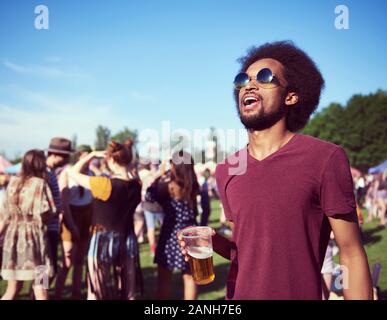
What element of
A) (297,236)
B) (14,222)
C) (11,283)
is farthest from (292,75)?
(11,283)

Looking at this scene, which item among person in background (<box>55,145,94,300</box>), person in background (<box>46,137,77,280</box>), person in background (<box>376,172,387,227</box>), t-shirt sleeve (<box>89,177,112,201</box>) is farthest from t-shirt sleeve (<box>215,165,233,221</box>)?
person in background (<box>376,172,387,227</box>)

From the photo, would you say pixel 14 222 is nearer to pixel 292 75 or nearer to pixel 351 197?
pixel 292 75

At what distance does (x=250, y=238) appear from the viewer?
5.45 ft

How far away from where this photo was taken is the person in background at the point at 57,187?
15.1 ft

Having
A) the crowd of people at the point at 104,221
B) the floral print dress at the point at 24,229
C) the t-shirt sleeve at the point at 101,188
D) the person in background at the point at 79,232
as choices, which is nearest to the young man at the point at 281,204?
the t-shirt sleeve at the point at 101,188

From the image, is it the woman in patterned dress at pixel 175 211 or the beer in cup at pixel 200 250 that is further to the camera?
the woman in patterned dress at pixel 175 211

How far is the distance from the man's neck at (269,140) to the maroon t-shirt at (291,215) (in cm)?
6

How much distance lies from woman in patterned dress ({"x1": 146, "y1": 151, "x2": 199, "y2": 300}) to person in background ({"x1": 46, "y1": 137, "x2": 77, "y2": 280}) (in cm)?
113

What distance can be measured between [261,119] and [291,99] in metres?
0.24

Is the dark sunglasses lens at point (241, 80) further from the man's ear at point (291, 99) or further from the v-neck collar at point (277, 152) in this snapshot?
the v-neck collar at point (277, 152)

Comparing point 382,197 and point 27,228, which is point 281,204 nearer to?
point 27,228

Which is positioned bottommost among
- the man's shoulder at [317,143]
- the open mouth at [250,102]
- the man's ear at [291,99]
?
the man's shoulder at [317,143]

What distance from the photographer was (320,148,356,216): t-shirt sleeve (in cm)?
149
